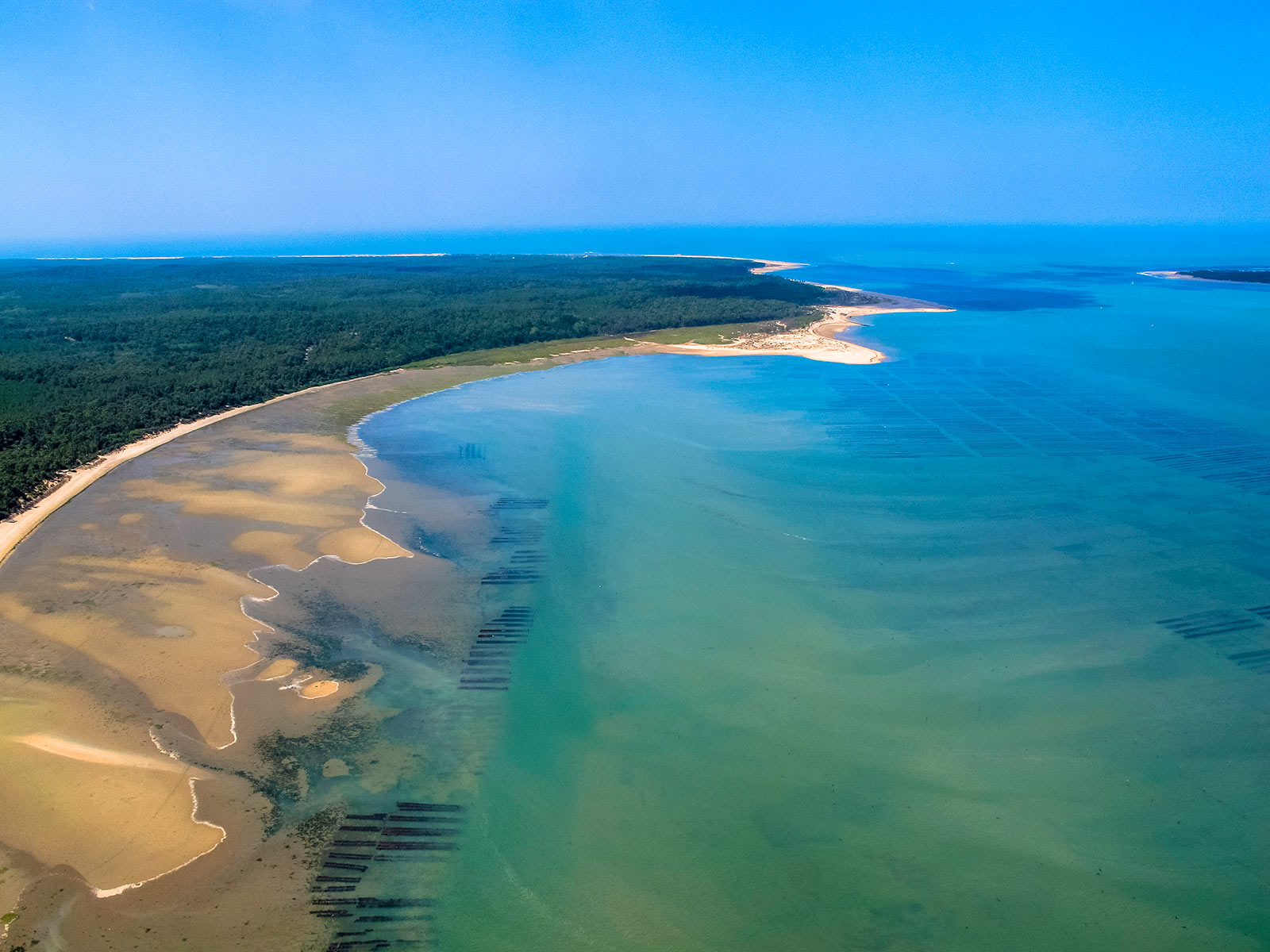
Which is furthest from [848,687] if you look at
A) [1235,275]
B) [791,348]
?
[1235,275]

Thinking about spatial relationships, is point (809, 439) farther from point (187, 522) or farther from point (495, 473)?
point (187, 522)

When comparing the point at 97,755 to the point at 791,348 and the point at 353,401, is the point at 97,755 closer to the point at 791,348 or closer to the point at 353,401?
the point at 353,401

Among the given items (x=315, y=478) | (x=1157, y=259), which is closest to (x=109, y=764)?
(x=315, y=478)

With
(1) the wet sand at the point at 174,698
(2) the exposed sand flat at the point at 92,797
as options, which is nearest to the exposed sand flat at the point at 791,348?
(1) the wet sand at the point at 174,698

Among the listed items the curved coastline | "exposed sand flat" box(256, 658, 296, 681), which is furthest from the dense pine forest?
"exposed sand flat" box(256, 658, 296, 681)

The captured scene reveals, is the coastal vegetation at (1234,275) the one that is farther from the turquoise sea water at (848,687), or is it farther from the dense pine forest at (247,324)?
the turquoise sea water at (848,687)

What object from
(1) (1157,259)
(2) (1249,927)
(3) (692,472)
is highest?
(1) (1157,259)
